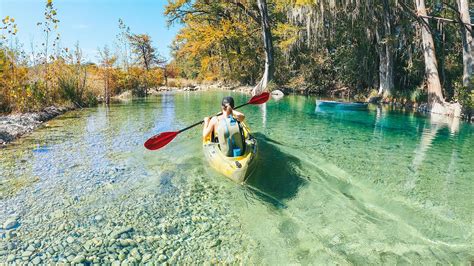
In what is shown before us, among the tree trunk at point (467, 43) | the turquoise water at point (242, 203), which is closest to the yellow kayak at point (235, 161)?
the turquoise water at point (242, 203)

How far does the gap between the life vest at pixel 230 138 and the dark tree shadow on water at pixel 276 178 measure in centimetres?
58

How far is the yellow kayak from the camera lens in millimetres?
5227

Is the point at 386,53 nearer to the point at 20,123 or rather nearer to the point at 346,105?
the point at 346,105

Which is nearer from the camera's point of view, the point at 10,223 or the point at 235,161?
the point at 10,223

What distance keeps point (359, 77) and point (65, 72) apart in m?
18.9

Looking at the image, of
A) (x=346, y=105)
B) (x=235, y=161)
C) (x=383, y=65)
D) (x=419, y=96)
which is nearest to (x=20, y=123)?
(x=235, y=161)

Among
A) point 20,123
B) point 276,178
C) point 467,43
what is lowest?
point 276,178

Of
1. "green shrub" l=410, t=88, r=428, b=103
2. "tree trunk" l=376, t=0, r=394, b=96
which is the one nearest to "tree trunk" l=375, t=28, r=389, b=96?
"tree trunk" l=376, t=0, r=394, b=96

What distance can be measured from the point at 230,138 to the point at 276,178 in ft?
3.94

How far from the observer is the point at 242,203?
507cm

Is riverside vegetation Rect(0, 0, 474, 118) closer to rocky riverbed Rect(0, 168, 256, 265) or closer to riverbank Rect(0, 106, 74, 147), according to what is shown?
riverbank Rect(0, 106, 74, 147)

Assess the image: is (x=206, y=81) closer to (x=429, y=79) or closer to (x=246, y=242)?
(x=429, y=79)

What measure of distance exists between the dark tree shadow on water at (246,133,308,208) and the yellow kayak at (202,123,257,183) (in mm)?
398

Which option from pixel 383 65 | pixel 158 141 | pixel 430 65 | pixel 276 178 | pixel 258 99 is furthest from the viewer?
pixel 383 65
